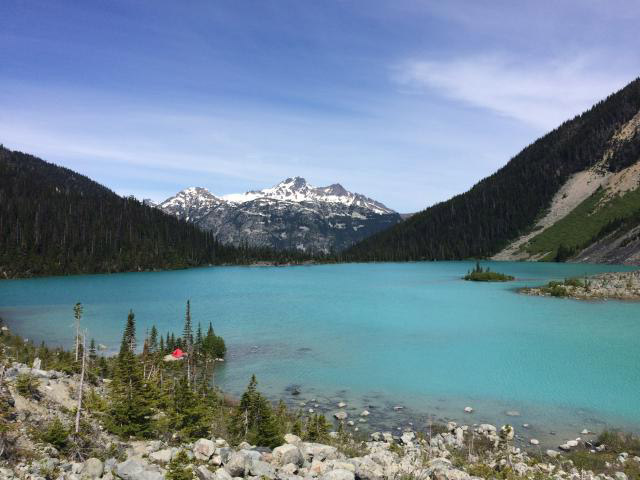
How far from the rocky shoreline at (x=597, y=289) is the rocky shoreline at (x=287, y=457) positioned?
75276mm

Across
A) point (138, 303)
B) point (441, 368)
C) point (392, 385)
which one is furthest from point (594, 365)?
point (138, 303)

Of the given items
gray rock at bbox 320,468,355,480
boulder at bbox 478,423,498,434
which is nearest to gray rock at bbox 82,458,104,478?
gray rock at bbox 320,468,355,480

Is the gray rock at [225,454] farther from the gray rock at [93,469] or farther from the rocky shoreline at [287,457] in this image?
the gray rock at [93,469]

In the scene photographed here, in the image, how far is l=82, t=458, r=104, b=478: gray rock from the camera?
13.7 m

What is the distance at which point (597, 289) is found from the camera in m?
91.8

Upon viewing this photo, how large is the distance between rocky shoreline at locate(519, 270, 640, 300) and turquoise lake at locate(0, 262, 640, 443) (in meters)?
5.59

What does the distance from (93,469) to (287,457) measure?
6356mm

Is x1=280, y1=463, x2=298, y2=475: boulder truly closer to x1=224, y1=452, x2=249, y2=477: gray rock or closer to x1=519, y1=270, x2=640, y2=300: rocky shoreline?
x1=224, y1=452, x2=249, y2=477: gray rock

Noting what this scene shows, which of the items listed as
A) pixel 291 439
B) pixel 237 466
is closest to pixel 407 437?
pixel 291 439

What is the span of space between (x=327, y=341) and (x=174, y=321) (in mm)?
27412

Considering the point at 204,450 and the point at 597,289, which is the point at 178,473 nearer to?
the point at 204,450

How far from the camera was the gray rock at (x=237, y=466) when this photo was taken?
14.3 metres

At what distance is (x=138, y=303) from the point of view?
90000 millimetres

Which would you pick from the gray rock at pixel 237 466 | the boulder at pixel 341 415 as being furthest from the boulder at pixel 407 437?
the gray rock at pixel 237 466
